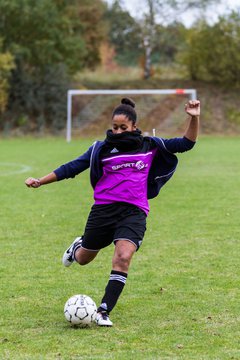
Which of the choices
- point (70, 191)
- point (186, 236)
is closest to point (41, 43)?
point (70, 191)

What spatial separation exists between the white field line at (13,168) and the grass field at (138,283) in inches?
193

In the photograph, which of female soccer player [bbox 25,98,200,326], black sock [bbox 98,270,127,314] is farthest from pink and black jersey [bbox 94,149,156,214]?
black sock [bbox 98,270,127,314]

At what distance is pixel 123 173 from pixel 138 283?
1695 millimetres

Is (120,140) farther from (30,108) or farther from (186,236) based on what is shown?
(30,108)

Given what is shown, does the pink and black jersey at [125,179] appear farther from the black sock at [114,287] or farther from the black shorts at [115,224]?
the black sock at [114,287]

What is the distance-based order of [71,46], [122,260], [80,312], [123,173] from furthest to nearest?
[71,46] → [123,173] → [122,260] → [80,312]

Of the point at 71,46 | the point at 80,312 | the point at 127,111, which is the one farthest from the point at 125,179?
the point at 71,46

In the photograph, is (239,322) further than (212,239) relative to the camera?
No

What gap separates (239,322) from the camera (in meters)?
5.84

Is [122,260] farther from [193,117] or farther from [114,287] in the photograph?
[193,117]

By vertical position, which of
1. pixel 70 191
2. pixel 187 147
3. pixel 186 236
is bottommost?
pixel 70 191

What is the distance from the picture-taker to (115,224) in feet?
20.1

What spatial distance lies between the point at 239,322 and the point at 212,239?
158 inches

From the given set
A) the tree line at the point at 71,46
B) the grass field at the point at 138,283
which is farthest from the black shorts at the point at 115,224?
the tree line at the point at 71,46
